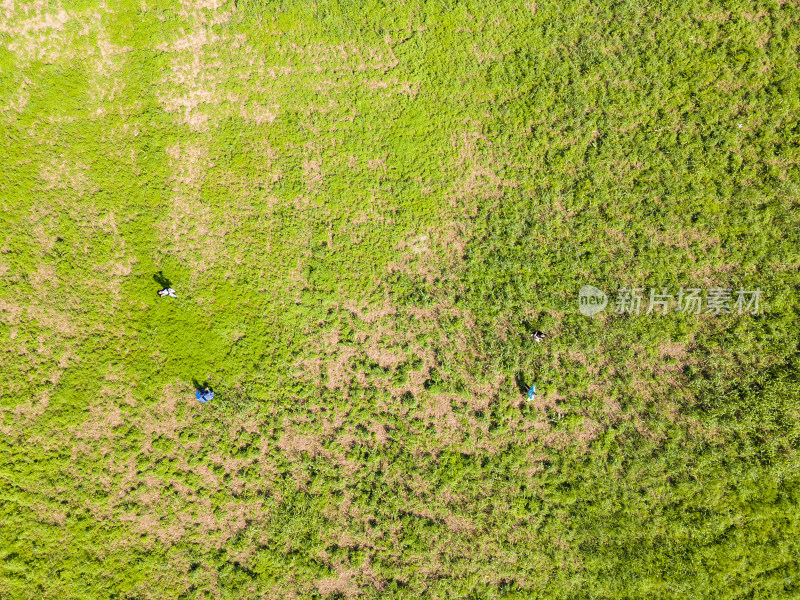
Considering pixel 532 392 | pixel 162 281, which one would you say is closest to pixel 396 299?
pixel 532 392

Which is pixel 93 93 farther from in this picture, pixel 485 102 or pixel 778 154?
pixel 778 154

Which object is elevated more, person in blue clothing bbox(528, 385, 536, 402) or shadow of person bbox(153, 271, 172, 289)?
person in blue clothing bbox(528, 385, 536, 402)

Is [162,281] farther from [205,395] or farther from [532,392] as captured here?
[532,392]

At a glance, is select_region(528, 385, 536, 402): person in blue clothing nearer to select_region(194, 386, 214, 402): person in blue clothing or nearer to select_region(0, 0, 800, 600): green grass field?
select_region(0, 0, 800, 600): green grass field

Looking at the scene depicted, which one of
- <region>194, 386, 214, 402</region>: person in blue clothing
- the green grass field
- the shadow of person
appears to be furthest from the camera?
the shadow of person

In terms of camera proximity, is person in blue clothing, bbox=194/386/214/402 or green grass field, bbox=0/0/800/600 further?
person in blue clothing, bbox=194/386/214/402

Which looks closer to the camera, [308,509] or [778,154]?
[308,509]

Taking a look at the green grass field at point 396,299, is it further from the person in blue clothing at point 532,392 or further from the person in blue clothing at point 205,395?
the person in blue clothing at point 205,395

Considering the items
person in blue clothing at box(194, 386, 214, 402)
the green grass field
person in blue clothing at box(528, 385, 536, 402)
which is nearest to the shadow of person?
the green grass field

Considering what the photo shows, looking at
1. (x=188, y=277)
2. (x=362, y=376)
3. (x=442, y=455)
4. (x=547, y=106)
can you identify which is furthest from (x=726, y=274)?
(x=188, y=277)
